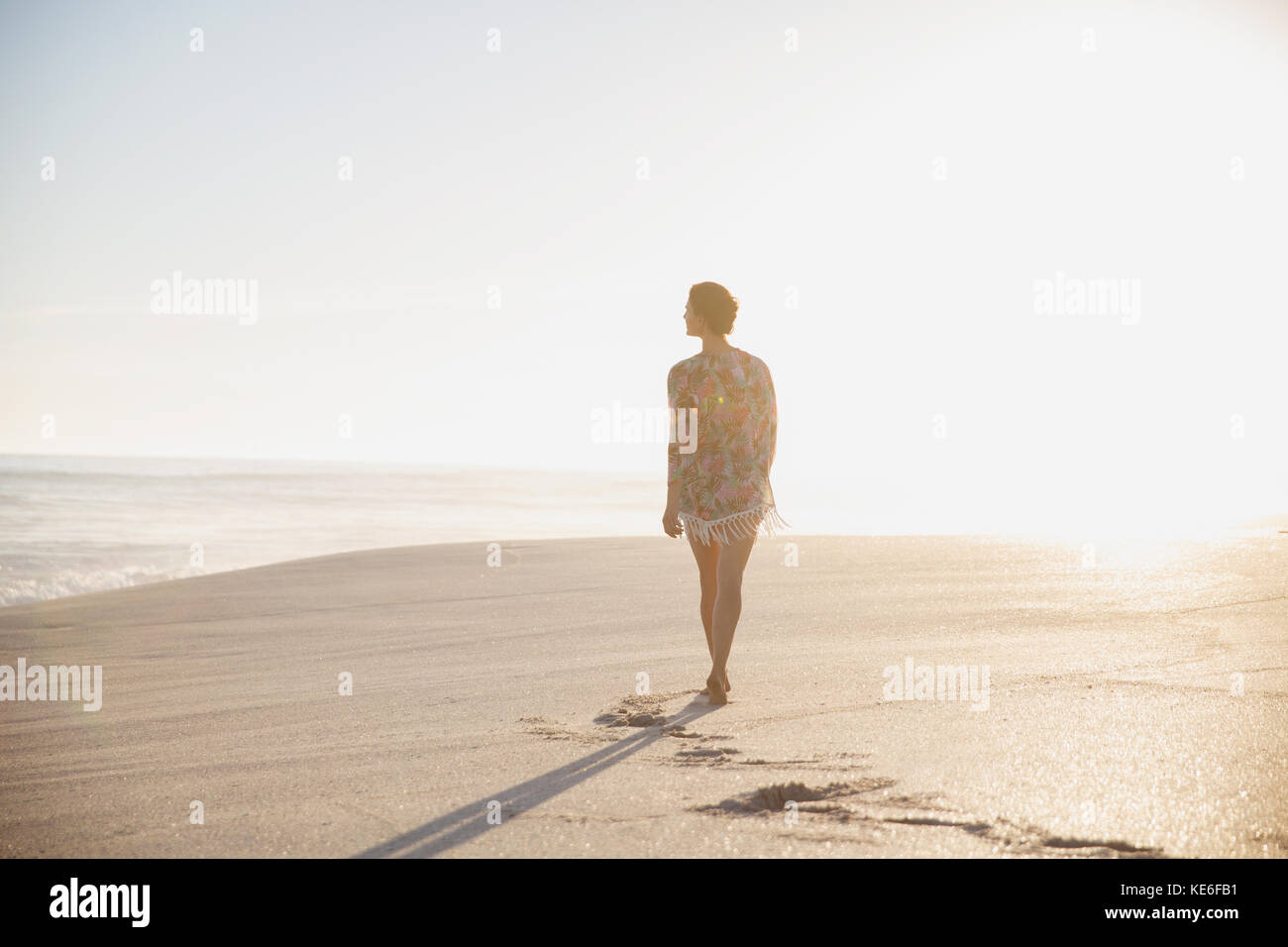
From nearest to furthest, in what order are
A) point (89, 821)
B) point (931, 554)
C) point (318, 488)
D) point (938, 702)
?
point (89, 821) → point (938, 702) → point (931, 554) → point (318, 488)

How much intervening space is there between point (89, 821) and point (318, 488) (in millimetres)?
34969

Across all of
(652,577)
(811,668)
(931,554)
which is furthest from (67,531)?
(811,668)

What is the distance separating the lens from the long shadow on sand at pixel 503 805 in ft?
7.61

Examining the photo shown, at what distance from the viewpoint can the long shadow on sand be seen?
232cm

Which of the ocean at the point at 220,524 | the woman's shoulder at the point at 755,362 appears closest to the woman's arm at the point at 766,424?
the woman's shoulder at the point at 755,362

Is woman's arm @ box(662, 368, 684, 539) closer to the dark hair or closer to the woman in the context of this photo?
the woman

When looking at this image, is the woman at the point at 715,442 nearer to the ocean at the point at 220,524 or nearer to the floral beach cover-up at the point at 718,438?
the floral beach cover-up at the point at 718,438

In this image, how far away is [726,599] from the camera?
4.05m

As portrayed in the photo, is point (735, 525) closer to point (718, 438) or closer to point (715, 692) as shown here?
point (718, 438)

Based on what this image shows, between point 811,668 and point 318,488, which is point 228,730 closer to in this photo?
point 811,668

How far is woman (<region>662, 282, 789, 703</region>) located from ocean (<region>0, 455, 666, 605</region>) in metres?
7.57

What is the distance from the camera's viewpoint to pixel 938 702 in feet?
12.0
